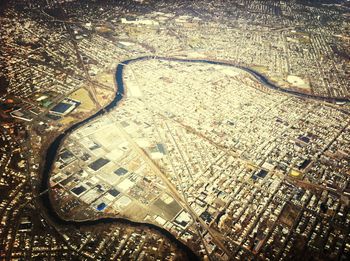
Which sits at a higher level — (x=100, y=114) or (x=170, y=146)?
(x=100, y=114)

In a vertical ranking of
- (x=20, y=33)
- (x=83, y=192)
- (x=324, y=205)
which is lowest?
(x=324, y=205)

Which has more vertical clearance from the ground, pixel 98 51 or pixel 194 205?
pixel 98 51

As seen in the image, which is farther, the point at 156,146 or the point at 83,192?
the point at 156,146

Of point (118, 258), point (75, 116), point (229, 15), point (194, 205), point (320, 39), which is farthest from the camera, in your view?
point (229, 15)

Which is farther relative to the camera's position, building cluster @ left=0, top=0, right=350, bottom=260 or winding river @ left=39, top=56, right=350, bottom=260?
winding river @ left=39, top=56, right=350, bottom=260

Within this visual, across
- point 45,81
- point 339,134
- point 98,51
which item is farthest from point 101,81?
point 339,134

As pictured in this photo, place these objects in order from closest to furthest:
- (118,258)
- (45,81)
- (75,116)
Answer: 1. (118,258)
2. (75,116)
3. (45,81)

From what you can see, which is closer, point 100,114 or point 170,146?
point 170,146

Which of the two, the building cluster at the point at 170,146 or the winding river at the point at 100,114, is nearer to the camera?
the building cluster at the point at 170,146

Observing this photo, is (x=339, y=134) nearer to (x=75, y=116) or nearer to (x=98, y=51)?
(x=75, y=116)
